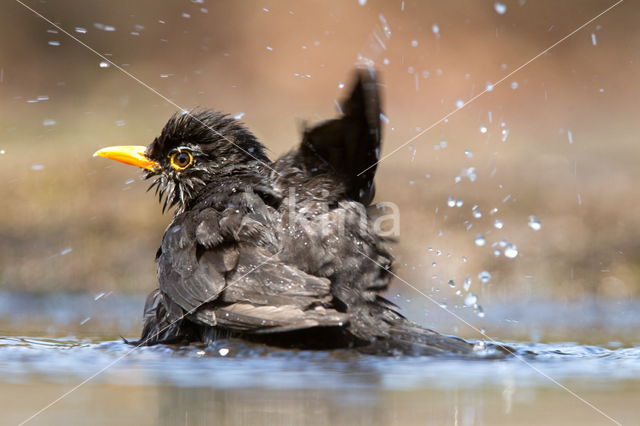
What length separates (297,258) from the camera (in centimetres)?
466

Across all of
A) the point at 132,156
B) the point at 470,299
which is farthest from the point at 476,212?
the point at 132,156

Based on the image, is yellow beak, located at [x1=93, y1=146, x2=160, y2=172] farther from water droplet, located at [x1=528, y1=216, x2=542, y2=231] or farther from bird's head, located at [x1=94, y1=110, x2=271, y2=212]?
water droplet, located at [x1=528, y1=216, x2=542, y2=231]

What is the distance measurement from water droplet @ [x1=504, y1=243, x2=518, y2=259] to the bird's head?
3186mm

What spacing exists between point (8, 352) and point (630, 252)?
18.3 ft

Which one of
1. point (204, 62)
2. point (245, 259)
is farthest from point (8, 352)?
point (204, 62)

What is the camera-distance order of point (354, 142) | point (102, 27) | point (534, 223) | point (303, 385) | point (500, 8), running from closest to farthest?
1. point (303, 385)
2. point (354, 142)
3. point (534, 223)
4. point (102, 27)
5. point (500, 8)

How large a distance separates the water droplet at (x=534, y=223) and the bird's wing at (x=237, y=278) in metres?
3.98

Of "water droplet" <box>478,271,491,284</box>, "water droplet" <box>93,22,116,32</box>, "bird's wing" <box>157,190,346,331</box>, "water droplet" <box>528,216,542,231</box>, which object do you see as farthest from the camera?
"water droplet" <box>93,22,116,32</box>

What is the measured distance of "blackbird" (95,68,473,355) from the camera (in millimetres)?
4496

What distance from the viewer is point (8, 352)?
15.3ft

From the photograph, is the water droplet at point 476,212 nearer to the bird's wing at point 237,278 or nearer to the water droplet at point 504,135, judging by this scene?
the water droplet at point 504,135

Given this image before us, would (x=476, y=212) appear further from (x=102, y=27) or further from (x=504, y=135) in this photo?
(x=102, y=27)

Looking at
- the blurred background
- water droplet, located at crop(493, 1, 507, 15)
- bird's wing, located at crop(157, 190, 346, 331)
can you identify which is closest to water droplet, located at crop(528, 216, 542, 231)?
the blurred background

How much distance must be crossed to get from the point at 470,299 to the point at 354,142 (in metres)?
2.95
